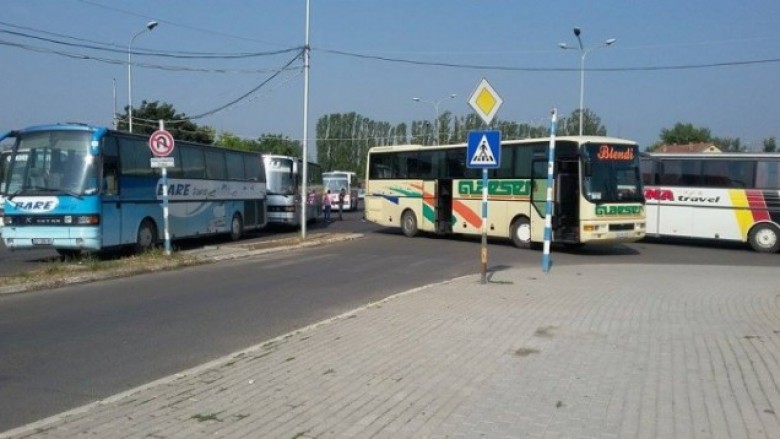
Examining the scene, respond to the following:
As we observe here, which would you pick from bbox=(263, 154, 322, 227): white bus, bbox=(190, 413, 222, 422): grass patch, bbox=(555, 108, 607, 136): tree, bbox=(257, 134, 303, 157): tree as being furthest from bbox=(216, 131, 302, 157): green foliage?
bbox=(190, 413, 222, 422): grass patch

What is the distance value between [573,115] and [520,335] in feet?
147

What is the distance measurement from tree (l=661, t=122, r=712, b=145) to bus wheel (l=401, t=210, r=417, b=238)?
7734cm

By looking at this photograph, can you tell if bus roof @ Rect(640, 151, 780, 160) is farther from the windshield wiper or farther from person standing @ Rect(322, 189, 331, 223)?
the windshield wiper

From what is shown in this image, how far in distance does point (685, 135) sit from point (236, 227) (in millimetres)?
86235

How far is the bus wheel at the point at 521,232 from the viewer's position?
2348 cm

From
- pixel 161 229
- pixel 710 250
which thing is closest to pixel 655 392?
pixel 161 229

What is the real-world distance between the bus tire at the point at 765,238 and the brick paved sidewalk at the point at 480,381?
14454mm

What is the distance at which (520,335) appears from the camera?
8703mm

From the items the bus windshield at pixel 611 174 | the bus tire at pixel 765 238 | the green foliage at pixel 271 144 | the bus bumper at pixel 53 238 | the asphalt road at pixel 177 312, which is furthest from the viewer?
the green foliage at pixel 271 144

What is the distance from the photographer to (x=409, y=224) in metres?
28.7

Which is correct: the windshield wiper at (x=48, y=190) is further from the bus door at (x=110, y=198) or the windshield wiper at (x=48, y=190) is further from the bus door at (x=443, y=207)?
the bus door at (x=443, y=207)

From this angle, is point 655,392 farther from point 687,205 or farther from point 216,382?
point 687,205

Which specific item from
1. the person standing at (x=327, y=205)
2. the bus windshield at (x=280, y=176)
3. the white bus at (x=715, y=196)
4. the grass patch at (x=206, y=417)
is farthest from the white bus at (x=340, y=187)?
the grass patch at (x=206, y=417)

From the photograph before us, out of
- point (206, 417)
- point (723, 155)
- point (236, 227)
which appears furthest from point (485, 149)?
point (236, 227)
